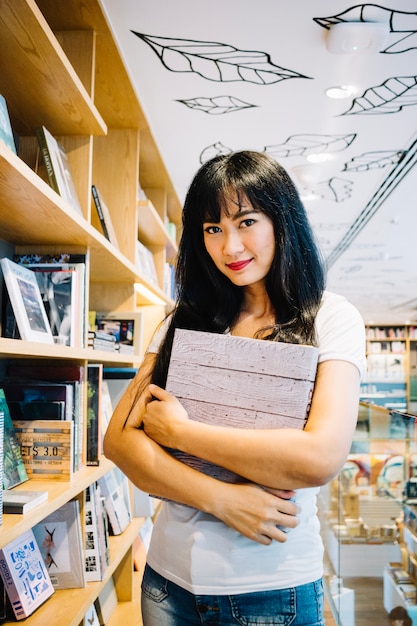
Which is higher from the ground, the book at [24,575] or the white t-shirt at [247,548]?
the white t-shirt at [247,548]

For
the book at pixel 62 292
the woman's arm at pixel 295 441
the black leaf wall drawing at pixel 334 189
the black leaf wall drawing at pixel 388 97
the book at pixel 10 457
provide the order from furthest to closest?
the black leaf wall drawing at pixel 334 189, the black leaf wall drawing at pixel 388 97, the book at pixel 62 292, the book at pixel 10 457, the woman's arm at pixel 295 441

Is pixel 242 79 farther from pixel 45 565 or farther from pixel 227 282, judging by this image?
pixel 45 565

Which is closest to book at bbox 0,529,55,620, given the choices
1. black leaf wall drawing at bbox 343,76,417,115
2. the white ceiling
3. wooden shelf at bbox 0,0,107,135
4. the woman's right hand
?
the woman's right hand

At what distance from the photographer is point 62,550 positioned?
1615 mm

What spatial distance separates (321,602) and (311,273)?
619 mm

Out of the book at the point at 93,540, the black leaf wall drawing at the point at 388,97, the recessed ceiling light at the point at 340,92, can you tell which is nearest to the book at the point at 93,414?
the book at the point at 93,540

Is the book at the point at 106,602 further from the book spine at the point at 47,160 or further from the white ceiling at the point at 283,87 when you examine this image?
the white ceiling at the point at 283,87

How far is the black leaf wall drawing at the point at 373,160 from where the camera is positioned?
10.7 ft

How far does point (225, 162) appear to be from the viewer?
3.67 feet

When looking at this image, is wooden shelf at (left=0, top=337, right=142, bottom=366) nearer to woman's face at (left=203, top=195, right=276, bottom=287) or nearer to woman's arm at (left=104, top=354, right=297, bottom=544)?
woman's arm at (left=104, top=354, right=297, bottom=544)

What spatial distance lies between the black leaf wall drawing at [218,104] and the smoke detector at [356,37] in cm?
60

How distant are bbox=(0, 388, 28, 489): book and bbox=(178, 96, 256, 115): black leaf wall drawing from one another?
1774 millimetres

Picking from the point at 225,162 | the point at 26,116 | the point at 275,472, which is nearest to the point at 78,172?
the point at 26,116

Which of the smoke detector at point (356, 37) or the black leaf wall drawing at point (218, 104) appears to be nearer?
the smoke detector at point (356, 37)
